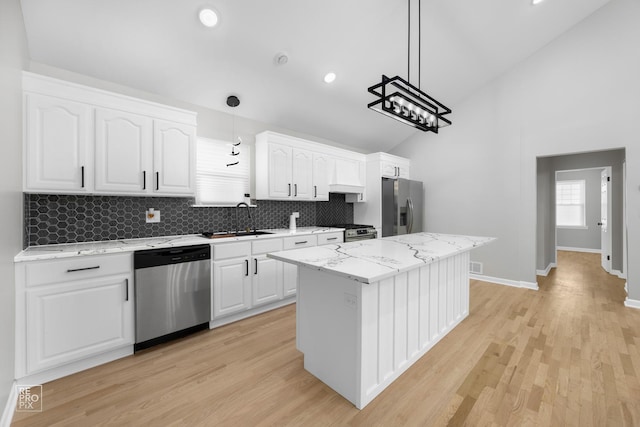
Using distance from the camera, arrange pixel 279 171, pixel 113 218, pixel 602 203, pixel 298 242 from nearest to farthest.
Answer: pixel 113 218, pixel 298 242, pixel 279 171, pixel 602 203

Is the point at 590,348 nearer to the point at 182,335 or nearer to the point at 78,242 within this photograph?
the point at 182,335

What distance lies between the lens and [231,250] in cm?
286

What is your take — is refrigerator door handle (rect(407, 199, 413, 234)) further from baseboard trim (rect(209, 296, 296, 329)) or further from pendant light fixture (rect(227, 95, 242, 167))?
pendant light fixture (rect(227, 95, 242, 167))

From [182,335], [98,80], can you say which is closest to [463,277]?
[182,335]

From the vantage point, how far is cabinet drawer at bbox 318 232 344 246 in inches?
149

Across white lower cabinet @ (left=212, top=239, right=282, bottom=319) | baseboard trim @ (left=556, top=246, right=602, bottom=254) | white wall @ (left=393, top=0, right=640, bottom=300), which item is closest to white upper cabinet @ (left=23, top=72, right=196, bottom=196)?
white lower cabinet @ (left=212, top=239, right=282, bottom=319)

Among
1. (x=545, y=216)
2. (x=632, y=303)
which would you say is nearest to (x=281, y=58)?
(x=632, y=303)

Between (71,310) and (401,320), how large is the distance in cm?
252

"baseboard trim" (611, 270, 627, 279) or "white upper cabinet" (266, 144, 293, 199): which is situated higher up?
"white upper cabinet" (266, 144, 293, 199)

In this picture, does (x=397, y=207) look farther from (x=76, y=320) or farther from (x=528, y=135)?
(x=76, y=320)

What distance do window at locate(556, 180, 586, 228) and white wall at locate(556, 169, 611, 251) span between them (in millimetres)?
107

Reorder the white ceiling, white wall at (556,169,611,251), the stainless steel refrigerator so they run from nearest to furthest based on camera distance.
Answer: the white ceiling < the stainless steel refrigerator < white wall at (556,169,611,251)

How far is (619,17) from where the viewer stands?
3480 millimetres

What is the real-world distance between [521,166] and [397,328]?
12.7ft
